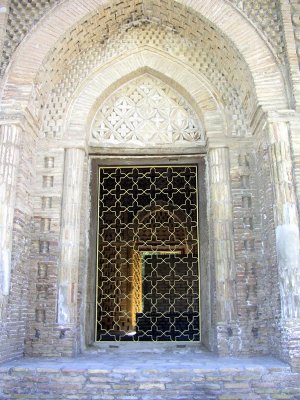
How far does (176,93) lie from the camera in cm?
656

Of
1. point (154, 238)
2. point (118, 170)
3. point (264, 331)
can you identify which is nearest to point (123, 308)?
point (154, 238)

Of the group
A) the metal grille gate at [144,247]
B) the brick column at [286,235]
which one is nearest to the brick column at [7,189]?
the metal grille gate at [144,247]

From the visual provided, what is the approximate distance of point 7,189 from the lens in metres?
5.13

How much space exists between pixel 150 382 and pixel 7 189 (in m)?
2.68

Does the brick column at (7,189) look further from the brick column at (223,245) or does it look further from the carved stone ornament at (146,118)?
the brick column at (223,245)

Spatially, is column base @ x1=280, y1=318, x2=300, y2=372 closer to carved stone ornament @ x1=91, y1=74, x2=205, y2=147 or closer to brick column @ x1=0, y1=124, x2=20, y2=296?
carved stone ornament @ x1=91, y1=74, x2=205, y2=147

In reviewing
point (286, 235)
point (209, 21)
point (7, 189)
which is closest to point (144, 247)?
point (7, 189)

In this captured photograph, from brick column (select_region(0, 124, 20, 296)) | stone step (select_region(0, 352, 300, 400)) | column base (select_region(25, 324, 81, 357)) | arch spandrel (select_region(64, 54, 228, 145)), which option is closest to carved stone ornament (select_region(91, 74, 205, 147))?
arch spandrel (select_region(64, 54, 228, 145))

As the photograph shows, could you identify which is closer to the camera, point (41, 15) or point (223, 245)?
point (223, 245)

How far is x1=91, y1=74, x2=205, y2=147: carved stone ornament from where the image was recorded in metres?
6.37

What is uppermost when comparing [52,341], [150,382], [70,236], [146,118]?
[146,118]

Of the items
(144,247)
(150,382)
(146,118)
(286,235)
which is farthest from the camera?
(144,247)

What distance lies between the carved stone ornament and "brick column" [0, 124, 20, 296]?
1355 millimetres

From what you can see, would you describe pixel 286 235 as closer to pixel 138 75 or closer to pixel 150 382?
pixel 150 382
